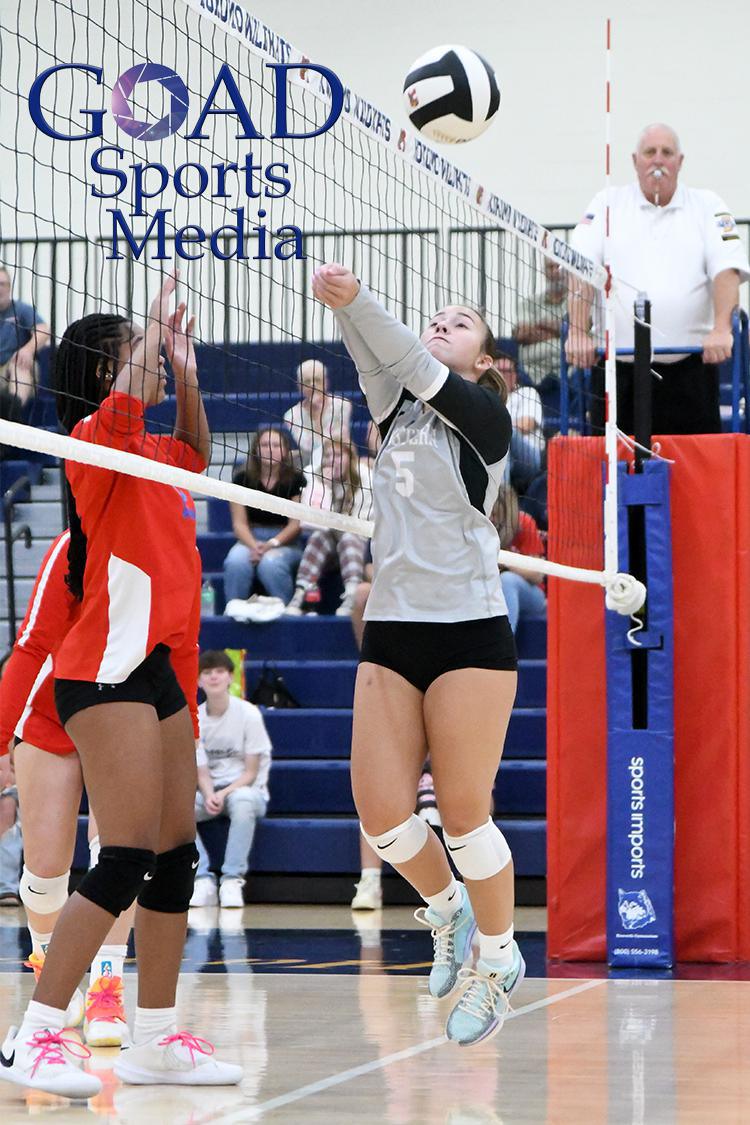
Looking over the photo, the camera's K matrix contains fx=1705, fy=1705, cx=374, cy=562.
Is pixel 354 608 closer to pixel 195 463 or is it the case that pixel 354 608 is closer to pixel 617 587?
pixel 617 587

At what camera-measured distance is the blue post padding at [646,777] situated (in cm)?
614

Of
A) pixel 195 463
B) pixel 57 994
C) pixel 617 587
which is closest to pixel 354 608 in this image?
pixel 617 587

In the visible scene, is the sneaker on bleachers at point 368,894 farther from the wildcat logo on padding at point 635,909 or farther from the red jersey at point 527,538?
the wildcat logo on padding at point 635,909

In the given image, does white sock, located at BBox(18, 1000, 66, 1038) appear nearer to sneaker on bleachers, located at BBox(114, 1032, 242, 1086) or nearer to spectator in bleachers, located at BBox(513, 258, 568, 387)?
sneaker on bleachers, located at BBox(114, 1032, 242, 1086)

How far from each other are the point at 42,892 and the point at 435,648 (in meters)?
1.41

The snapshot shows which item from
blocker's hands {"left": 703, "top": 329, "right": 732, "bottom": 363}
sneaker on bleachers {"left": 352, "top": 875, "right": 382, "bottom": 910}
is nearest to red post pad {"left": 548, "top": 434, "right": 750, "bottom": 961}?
blocker's hands {"left": 703, "top": 329, "right": 732, "bottom": 363}

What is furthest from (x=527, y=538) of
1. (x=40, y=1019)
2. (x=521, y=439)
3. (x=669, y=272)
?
(x=40, y=1019)

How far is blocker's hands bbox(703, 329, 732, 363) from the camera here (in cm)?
676

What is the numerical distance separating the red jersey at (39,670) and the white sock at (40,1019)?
0.90 metres

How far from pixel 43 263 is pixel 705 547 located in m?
8.22

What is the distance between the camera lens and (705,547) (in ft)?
21.3

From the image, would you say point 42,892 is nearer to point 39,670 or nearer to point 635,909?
point 39,670

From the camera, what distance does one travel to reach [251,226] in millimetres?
8047

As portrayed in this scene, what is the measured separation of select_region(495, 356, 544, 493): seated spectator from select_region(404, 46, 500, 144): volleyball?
3612 millimetres
